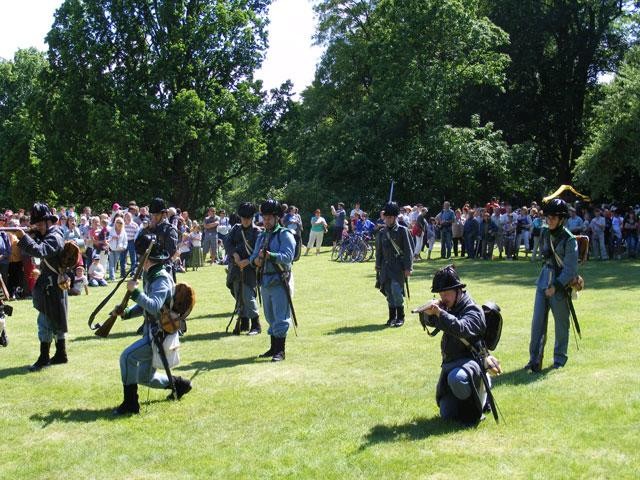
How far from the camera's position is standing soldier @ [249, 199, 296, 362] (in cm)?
1034

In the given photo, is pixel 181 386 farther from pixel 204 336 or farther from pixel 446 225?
pixel 446 225

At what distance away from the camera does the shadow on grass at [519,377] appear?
28.5ft

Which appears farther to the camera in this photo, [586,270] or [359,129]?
[359,129]

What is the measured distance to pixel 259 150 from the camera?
1667 inches

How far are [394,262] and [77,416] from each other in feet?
22.3

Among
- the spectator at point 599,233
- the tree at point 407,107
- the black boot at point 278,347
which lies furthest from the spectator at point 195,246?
the black boot at point 278,347

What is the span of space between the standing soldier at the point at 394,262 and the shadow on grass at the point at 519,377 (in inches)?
160

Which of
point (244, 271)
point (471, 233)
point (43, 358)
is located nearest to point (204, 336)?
point (244, 271)

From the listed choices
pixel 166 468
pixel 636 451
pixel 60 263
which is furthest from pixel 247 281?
pixel 636 451

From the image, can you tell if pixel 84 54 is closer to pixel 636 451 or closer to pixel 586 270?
pixel 586 270

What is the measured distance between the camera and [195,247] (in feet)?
84.6

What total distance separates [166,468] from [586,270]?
18.3 meters

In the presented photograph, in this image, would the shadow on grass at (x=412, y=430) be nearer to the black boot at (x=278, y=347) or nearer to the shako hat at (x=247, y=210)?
the black boot at (x=278, y=347)

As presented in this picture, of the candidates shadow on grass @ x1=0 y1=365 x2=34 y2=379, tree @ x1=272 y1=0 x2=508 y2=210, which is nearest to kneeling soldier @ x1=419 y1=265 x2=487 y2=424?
shadow on grass @ x1=0 y1=365 x2=34 y2=379
